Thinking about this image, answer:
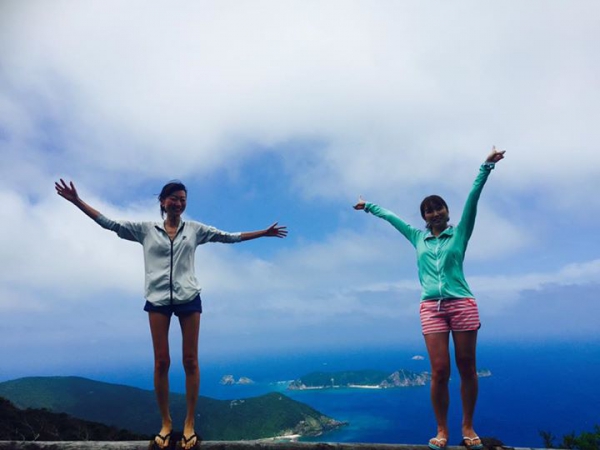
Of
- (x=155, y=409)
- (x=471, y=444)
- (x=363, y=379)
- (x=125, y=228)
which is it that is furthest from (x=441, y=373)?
(x=363, y=379)

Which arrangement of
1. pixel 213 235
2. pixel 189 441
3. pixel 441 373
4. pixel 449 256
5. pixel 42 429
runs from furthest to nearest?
pixel 42 429 < pixel 213 235 < pixel 449 256 < pixel 441 373 < pixel 189 441

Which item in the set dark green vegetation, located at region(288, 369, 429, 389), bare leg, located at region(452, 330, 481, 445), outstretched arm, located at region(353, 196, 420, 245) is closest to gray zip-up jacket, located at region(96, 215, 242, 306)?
outstretched arm, located at region(353, 196, 420, 245)

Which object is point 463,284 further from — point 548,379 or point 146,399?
point 548,379

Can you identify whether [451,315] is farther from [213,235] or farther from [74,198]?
[74,198]

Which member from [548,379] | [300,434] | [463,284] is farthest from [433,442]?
[548,379]

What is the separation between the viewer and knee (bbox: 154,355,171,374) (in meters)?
3.83

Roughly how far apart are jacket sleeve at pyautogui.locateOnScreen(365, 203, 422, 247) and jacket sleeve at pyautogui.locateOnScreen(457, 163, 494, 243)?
48 cm

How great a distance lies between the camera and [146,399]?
10181 centimetres

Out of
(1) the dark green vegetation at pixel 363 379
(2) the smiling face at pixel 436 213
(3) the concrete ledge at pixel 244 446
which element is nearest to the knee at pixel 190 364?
(3) the concrete ledge at pixel 244 446

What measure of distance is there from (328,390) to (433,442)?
16996 cm

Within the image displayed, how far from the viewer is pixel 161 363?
12.6ft

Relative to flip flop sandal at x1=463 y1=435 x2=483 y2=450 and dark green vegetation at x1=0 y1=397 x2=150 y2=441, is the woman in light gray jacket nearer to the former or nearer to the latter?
flip flop sandal at x1=463 y1=435 x2=483 y2=450

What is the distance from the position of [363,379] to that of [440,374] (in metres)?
178

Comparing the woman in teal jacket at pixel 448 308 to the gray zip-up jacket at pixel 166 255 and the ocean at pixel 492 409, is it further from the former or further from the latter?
the ocean at pixel 492 409
